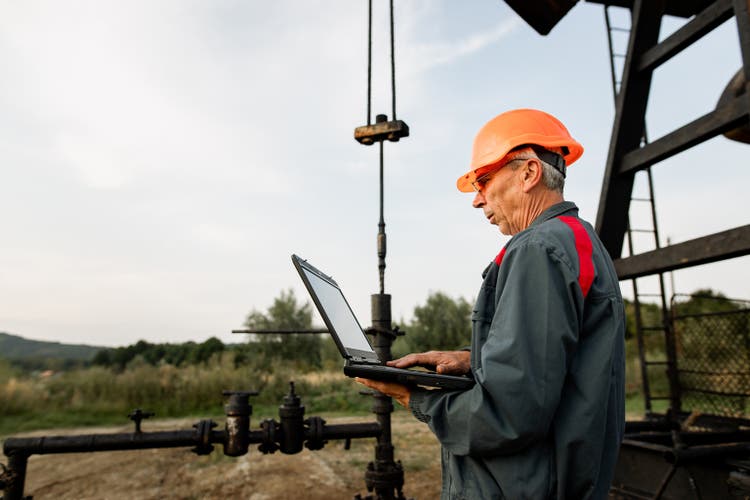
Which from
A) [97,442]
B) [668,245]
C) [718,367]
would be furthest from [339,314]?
[718,367]

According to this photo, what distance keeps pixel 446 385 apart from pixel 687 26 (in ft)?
11.2

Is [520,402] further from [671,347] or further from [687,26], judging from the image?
[671,347]

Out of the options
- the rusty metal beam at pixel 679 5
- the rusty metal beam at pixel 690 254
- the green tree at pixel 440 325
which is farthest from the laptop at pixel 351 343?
the green tree at pixel 440 325

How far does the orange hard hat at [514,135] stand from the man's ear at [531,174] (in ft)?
0.20

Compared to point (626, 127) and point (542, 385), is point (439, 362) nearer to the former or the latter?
point (542, 385)

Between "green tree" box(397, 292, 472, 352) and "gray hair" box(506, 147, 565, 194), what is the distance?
21108 mm

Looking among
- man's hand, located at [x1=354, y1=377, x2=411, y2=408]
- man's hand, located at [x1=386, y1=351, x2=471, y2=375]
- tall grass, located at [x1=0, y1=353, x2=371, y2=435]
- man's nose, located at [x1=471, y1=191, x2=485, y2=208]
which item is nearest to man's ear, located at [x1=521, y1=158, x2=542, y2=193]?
man's nose, located at [x1=471, y1=191, x2=485, y2=208]

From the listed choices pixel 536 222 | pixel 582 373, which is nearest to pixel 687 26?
pixel 536 222

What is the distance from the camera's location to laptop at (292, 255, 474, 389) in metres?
1.25

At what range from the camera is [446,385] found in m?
1.23

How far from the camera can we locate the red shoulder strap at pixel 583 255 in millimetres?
1182

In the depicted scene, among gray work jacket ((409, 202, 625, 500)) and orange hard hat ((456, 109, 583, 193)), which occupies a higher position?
orange hard hat ((456, 109, 583, 193))

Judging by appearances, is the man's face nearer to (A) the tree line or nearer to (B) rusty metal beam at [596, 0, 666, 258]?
(B) rusty metal beam at [596, 0, 666, 258]

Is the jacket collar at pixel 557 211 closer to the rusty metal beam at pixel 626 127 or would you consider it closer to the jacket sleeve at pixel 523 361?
the jacket sleeve at pixel 523 361
